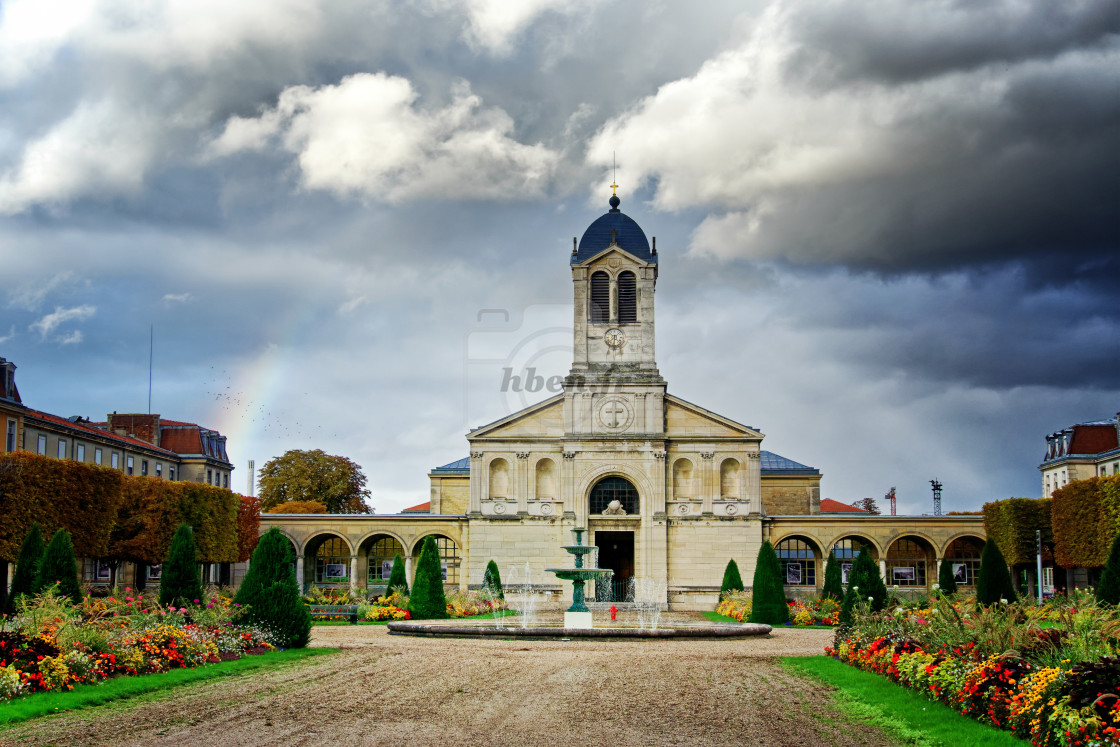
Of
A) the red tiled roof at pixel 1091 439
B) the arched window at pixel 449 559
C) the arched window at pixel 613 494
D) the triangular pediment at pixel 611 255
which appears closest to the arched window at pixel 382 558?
the arched window at pixel 449 559

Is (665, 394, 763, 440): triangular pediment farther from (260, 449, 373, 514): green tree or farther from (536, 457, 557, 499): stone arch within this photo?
(260, 449, 373, 514): green tree

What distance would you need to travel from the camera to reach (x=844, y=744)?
1366 centimetres

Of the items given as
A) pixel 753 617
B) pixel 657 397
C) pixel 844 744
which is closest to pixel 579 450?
pixel 657 397

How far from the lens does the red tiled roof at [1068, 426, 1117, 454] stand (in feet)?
255

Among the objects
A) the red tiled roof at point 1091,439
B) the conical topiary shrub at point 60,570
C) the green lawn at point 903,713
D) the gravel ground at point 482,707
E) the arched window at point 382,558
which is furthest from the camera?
the red tiled roof at point 1091,439

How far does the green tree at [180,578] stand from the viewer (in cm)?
2497

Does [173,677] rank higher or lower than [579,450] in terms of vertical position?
lower

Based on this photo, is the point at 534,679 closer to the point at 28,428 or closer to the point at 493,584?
the point at 493,584

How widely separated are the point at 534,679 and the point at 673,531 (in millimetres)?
Result: 36448

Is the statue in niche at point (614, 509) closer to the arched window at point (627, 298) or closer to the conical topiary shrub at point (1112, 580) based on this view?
the arched window at point (627, 298)

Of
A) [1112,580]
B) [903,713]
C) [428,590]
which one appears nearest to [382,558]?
[428,590]

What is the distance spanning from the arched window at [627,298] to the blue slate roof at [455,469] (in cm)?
1646

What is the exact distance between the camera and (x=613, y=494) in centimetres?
5625

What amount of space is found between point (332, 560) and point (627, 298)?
2485 centimetres
